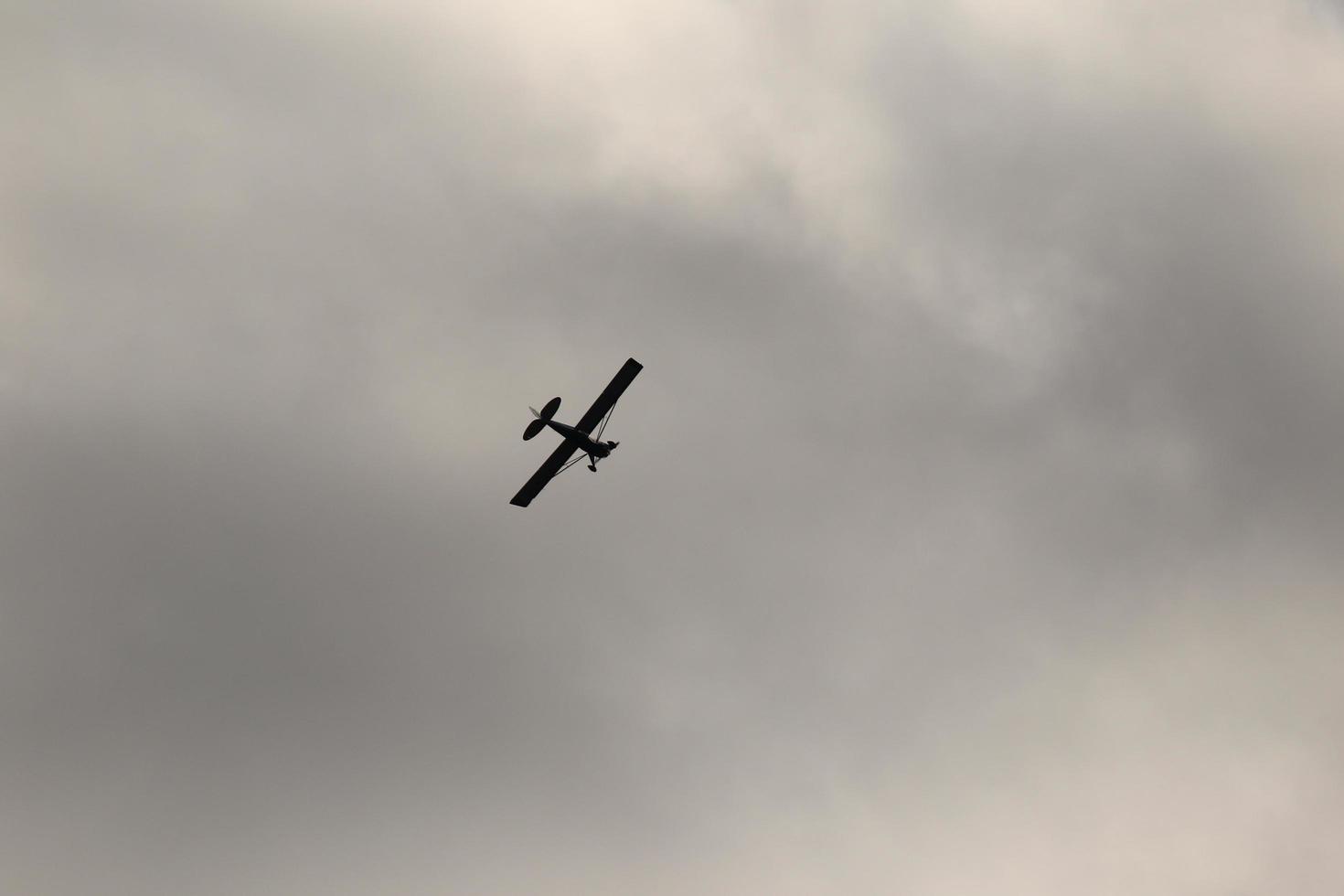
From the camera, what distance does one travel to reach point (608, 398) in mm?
103750

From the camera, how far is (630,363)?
338 ft

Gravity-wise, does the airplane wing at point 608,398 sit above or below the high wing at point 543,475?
above

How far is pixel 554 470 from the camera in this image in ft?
→ 354

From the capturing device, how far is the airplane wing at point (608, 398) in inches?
4067

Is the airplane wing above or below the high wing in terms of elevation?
above

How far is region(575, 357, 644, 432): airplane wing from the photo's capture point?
4067 inches

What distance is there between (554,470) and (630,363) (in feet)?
34.8
